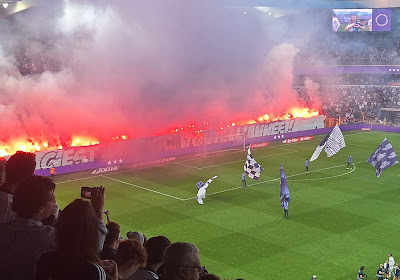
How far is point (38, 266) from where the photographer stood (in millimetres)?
3822

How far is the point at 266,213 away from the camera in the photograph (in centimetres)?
2333

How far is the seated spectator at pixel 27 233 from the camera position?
423 cm

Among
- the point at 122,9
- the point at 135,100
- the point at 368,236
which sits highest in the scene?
the point at 122,9

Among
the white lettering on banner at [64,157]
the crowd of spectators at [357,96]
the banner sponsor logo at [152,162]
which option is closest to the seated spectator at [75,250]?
the white lettering on banner at [64,157]

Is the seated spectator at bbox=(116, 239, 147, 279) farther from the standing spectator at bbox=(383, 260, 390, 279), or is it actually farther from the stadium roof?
the stadium roof

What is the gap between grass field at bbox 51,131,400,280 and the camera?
1791 cm

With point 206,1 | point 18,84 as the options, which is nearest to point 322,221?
point 18,84

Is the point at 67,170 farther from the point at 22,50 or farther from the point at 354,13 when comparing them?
the point at 354,13

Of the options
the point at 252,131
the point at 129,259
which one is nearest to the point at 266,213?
the point at 252,131

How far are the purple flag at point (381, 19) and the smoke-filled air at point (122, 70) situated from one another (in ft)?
41.7

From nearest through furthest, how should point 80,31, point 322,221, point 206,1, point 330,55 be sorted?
point 322,221 → point 80,31 → point 206,1 → point 330,55

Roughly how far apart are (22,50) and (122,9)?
24.8ft

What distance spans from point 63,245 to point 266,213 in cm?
2001

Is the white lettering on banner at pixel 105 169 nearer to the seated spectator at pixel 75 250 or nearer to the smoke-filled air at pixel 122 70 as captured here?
the smoke-filled air at pixel 122 70
